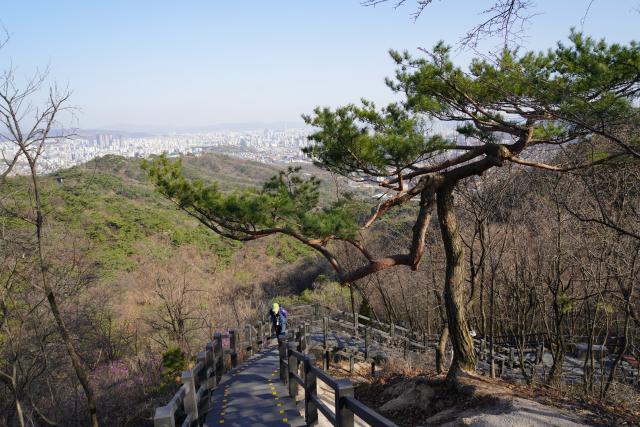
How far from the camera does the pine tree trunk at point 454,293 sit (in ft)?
20.6

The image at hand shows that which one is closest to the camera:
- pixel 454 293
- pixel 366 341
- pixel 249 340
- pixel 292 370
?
pixel 292 370

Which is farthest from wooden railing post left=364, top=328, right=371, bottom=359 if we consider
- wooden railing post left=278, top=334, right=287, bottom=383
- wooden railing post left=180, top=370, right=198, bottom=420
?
wooden railing post left=180, top=370, right=198, bottom=420

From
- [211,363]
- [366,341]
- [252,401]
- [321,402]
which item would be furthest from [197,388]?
[366,341]

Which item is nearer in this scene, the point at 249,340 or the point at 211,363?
the point at 211,363

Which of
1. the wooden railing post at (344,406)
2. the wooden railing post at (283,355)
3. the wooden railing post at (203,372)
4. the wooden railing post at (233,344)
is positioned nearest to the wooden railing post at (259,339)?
the wooden railing post at (233,344)

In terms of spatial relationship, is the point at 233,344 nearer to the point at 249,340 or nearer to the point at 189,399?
the point at 249,340

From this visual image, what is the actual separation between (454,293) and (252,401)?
12.1 feet

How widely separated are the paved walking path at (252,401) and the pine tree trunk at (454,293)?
284 centimetres

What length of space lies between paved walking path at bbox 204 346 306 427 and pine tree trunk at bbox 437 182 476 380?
2.84 m

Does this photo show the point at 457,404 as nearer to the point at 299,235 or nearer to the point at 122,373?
the point at 299,235

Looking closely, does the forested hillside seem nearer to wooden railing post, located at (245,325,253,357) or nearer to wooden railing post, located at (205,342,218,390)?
wooden railing post, located at (245,325,253,357)

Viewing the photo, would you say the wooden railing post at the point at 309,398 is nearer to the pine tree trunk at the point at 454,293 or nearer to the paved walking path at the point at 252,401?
the paved walking path at the point at 252,401

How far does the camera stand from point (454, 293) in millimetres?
6402

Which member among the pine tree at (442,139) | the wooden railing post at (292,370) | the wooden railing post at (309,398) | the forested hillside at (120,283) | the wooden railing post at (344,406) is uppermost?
the pine tree at (442,139)
